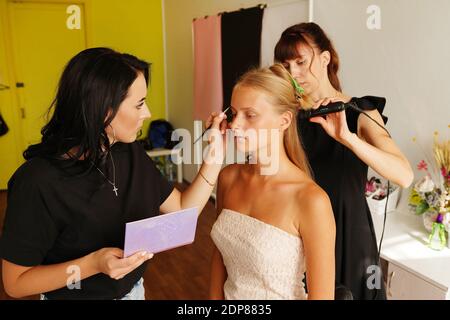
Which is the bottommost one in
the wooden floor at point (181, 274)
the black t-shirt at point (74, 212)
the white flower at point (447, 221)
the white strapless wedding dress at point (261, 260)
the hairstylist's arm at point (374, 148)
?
the wooden floor at point (181, 274)

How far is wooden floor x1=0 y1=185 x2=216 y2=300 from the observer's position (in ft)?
8.80

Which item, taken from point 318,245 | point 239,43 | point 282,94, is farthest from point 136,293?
point 239,43

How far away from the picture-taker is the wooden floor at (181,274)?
2.68 metres

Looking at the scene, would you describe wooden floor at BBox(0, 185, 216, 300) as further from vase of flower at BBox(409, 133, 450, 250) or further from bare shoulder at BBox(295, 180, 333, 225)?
bare shoulder at BBox(295, 180, 333, 225)

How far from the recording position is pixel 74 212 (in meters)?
1.08

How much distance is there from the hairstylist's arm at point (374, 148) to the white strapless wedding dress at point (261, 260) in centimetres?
32

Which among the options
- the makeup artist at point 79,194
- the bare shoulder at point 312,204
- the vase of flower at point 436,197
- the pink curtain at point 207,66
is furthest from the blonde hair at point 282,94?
the pink curtain at point 207,66

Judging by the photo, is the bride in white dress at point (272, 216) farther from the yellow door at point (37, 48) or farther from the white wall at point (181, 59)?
the yellow door at point (37, 48)

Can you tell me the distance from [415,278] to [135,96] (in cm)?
136

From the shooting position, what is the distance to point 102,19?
4.94m

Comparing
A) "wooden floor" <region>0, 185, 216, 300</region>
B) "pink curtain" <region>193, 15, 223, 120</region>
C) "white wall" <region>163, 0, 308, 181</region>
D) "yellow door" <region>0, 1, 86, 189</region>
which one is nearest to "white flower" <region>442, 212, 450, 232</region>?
"wooden floor" <region>0, 185, 216, 300</region>

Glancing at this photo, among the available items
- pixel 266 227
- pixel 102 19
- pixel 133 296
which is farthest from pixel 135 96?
pixel 102 19

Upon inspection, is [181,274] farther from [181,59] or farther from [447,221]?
[181,59]

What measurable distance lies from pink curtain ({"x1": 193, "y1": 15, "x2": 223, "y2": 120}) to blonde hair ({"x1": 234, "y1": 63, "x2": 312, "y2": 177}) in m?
2.41
